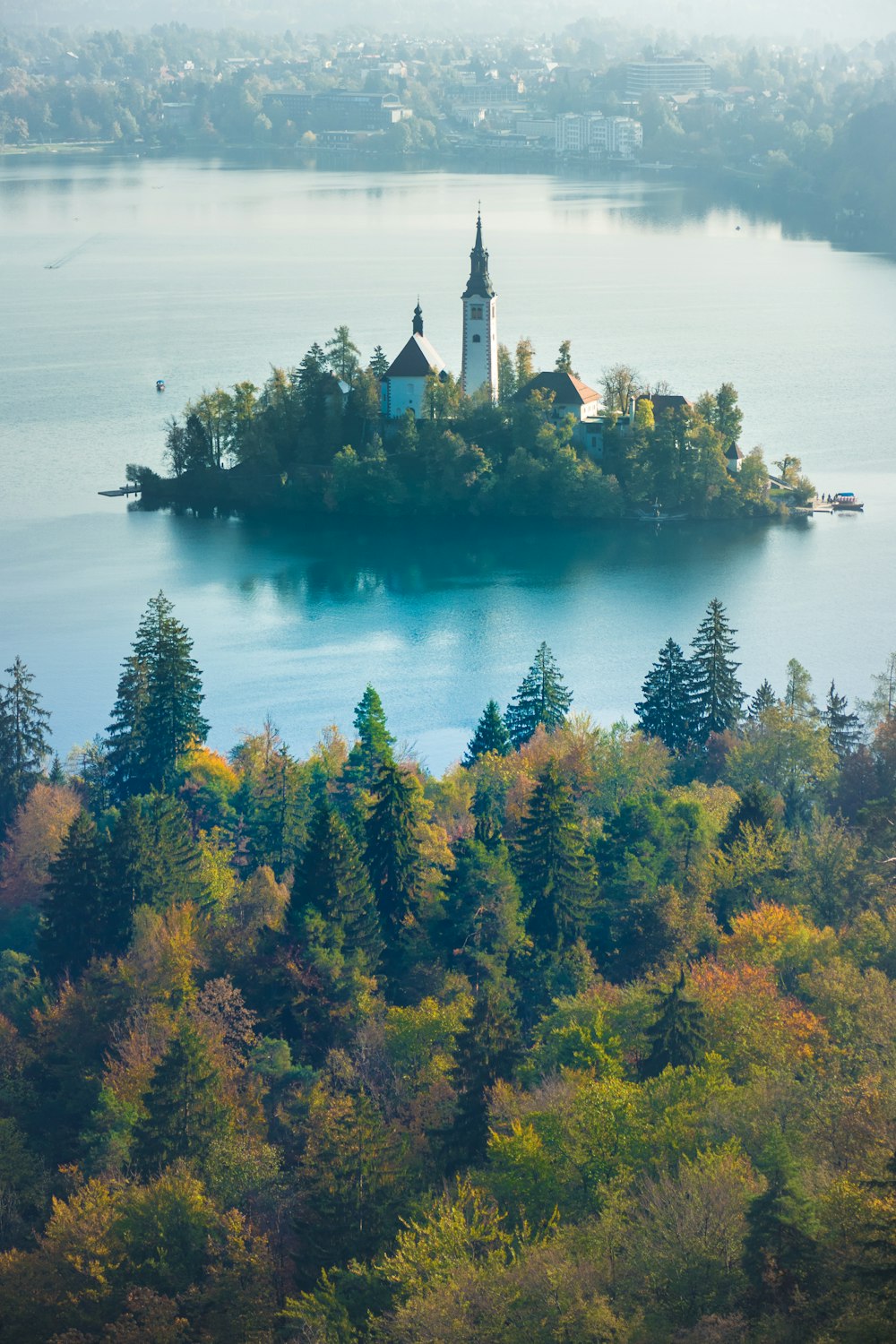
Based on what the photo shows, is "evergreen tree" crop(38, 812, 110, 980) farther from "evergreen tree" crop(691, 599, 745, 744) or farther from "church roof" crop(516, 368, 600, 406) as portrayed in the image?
"church roof" crop(516, 368, 600, 406)

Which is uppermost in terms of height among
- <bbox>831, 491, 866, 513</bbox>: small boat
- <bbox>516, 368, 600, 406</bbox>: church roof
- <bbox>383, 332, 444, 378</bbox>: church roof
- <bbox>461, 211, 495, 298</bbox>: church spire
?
<bbox>461, 211, 495, 298</bbox>: church spire

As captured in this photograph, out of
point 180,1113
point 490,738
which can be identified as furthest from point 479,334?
point 180,1113

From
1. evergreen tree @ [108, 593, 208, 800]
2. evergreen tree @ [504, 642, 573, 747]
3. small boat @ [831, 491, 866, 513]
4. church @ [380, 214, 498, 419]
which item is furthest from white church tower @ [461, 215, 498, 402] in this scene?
evergreen tree @ [108, 593, 208, 800]

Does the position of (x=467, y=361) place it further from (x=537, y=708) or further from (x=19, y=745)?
(x=19, y=745)

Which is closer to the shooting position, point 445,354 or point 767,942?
point 767,942

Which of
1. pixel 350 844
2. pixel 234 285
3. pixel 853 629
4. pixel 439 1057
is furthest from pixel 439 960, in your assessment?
pixel 234 285

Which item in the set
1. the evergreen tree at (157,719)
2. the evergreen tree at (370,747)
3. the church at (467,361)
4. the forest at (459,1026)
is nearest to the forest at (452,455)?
the church at (467,361)

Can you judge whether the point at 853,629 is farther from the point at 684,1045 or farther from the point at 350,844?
the point at 684,1045
